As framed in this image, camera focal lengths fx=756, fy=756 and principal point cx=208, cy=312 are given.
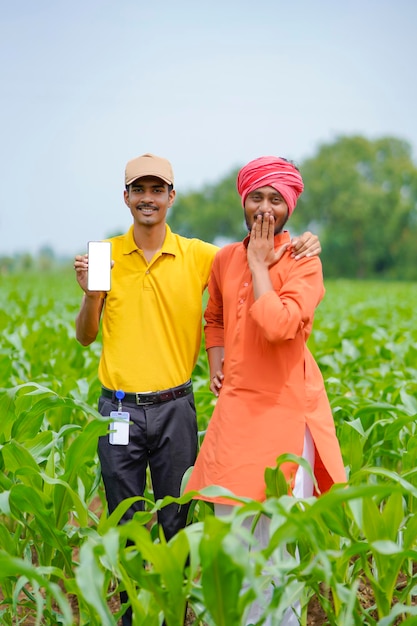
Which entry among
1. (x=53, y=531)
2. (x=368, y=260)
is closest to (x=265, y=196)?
(x=53, y=531)

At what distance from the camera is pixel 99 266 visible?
2566 millimetres

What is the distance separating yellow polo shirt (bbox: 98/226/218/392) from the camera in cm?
269

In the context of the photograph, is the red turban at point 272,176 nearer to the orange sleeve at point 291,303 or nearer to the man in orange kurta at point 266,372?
the man in orange kurta at point 266,372

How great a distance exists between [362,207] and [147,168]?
212 ft

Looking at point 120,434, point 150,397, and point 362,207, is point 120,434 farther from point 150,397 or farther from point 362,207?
point 362,207

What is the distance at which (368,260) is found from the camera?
212 ft

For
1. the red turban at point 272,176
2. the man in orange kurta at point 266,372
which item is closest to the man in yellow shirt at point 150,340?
the man in orange kurta at point 266,372

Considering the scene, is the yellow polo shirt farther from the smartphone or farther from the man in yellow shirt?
the smartphone

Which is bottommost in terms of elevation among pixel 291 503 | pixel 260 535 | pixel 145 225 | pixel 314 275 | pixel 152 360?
pixel 260 535

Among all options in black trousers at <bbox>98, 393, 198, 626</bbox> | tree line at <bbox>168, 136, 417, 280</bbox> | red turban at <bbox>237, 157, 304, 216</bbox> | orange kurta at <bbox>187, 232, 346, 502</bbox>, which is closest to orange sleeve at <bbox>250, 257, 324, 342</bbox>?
orange kurta at <bbox>187, 232, 346, 502</bbox>

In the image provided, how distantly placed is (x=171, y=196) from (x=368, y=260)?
208 ft

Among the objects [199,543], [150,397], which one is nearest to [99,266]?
[150,397]

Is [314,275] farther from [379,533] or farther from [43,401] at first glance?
[43,401]

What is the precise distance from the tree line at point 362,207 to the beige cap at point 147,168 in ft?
198
